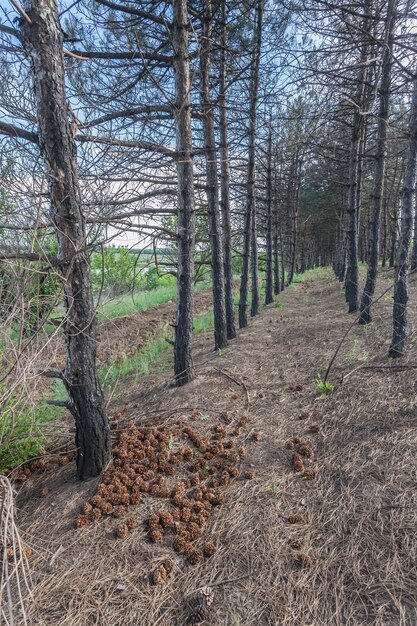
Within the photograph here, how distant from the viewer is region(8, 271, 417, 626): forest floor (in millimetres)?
1719

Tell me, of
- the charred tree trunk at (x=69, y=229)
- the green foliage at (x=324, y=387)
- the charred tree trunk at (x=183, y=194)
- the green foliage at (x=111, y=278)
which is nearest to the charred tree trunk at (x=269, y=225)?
the green foliage at (x=111, y=278)

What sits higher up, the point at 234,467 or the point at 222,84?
the point at 222,84

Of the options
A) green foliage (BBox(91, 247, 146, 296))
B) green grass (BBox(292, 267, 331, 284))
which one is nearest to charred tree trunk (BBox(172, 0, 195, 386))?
green foliage (BBox(91, 247, 146, 296))

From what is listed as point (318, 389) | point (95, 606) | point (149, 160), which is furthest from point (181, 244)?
point (95, 606)

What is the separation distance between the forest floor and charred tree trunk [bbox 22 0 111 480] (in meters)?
0.41

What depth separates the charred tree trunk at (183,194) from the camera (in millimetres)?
3787

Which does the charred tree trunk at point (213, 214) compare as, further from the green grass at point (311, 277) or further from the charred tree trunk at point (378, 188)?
the green grass at point (311, 277)

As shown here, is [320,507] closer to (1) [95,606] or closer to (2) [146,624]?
(2) [146,624]

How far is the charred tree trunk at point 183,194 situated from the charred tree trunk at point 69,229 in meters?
1.59

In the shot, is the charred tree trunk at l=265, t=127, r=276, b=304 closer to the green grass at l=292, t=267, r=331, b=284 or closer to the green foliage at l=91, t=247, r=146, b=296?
the green foliage at l=91, t=247, r=146, b=296

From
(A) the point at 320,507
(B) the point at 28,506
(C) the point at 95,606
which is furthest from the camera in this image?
(B) the point at 28,506

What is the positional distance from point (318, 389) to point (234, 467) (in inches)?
58.4

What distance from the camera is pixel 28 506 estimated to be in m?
2.51

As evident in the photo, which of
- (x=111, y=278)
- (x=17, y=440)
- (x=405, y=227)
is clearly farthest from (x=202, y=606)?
(x=405, y=227)
